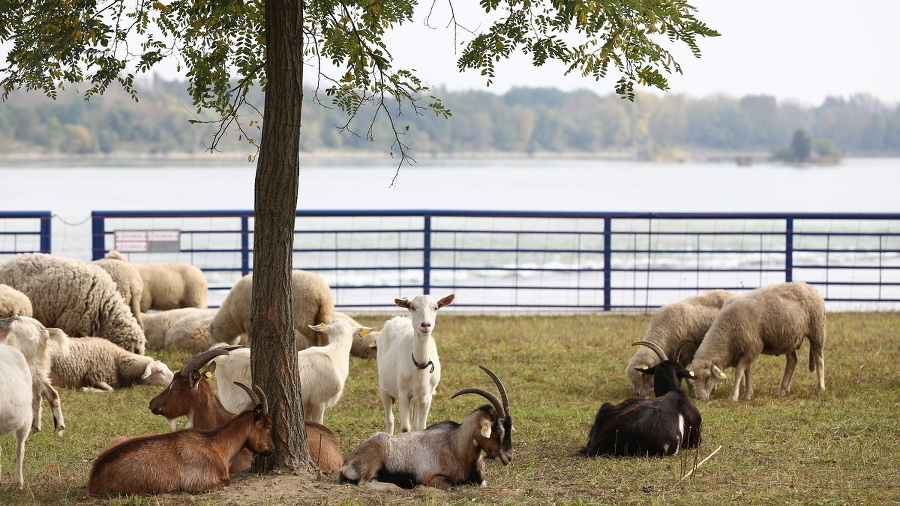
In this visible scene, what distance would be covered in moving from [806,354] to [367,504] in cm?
779

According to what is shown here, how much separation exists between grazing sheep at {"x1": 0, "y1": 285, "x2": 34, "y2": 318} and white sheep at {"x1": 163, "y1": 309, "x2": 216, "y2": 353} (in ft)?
6.73

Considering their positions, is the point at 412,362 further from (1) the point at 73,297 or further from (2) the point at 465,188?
(2) the point at 465,188

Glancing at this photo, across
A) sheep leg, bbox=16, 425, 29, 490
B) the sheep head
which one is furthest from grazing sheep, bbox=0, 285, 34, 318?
the sheep head

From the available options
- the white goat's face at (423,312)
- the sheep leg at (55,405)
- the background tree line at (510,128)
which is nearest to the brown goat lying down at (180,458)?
the white goat's face at (423,312)

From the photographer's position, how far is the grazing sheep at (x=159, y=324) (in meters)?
12.3

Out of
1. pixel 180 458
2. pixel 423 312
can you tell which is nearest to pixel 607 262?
pixel 423 312

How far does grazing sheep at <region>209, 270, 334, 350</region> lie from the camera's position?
1134 centimetres

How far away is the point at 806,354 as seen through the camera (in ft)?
38.9

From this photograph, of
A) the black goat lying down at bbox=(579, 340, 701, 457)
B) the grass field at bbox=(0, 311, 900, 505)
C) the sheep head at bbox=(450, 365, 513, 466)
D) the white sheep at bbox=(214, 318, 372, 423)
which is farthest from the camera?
the white sheep at bbox=(214, 318, 372, 423)

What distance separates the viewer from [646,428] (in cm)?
695

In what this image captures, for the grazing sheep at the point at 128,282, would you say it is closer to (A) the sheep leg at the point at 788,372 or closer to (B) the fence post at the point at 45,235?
(B) the fence post at the point at 45,235

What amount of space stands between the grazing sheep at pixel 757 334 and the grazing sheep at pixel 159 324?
19.9 ft

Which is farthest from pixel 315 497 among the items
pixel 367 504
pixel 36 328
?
pixel 36 328

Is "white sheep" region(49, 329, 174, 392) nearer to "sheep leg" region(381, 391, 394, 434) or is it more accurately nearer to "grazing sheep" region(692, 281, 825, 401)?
"sheep leg" region(381, 391, 394, 434)
